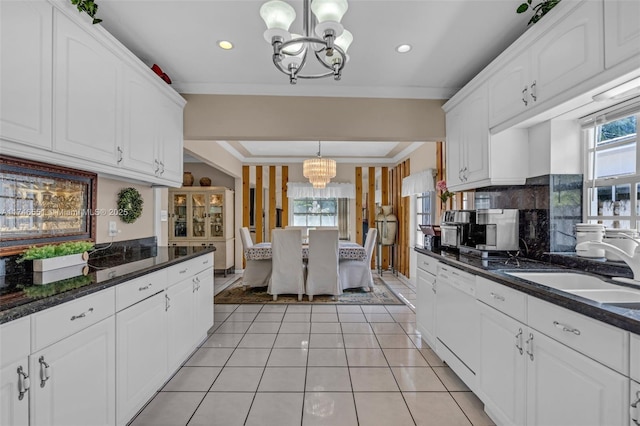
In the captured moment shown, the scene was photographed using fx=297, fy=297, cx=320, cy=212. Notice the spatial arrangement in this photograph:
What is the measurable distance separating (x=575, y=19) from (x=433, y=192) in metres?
3.26

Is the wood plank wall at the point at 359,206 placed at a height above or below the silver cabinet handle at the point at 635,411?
above

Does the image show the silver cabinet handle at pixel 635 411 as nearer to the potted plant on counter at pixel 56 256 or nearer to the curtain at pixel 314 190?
the potted plant on counter at pixel 56 256

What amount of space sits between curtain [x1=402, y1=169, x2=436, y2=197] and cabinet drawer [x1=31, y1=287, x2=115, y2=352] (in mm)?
4231

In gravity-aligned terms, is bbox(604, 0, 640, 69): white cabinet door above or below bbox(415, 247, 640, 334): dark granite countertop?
above

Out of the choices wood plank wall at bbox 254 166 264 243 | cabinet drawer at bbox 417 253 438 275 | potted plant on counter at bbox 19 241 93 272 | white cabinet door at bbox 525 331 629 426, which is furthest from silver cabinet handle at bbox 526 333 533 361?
wood plank wall at bbox 254 166 264 243

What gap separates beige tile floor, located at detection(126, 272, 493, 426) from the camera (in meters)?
1.84

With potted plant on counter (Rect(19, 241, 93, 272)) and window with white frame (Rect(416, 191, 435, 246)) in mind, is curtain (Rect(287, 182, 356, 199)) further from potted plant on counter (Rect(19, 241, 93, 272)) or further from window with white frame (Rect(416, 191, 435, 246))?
potted plant on counter (Rect(19, 241, 93, 272))

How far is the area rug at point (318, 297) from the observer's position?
4235 millimetres

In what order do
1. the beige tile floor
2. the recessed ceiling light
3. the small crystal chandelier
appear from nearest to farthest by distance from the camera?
the beige tile floor → the recessed ceiling light → the small crystal chandelier

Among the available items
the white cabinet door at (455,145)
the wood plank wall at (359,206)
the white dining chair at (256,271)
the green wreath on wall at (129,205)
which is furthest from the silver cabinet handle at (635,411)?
the wood plank wall at (359,206)

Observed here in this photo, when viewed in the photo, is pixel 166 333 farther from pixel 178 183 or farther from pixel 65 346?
pixel 178 183

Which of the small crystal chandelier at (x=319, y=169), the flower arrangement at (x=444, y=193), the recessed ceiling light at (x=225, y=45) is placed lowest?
the flower arrangement at (x=444, y=193)

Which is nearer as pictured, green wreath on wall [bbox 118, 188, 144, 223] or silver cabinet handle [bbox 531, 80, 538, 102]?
silver cabinet handle [bbox 531, 80, 538, 102]

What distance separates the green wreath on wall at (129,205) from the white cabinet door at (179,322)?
2.73 feet
